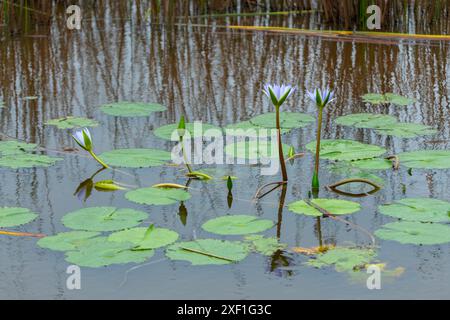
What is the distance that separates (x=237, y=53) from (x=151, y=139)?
5.43 ft

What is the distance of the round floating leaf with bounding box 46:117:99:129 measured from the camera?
375 cm

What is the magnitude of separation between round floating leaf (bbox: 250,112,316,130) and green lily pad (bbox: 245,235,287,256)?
1085 mm

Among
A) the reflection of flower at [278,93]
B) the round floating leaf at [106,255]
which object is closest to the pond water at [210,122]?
the round floating leaf at [106,255]

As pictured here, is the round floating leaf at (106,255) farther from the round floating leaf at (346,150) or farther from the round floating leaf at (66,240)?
the round floating leaf at (346,150)

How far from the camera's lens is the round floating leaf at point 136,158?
3.23 m

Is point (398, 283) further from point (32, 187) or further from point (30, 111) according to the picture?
point (30, 111)

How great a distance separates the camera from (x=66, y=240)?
2605 millimetres

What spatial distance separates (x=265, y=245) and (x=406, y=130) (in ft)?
4.08

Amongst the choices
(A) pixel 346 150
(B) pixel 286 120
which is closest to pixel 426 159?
(A) pixel 346 150

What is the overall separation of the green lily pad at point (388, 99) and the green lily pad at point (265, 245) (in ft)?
5.27

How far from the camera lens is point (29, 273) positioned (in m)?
2.43

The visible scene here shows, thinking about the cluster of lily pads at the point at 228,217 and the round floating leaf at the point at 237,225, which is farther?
the round floating leaf at the point at 237,225
